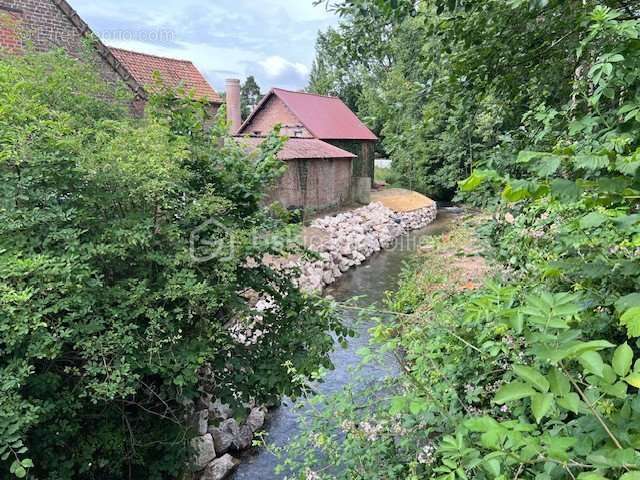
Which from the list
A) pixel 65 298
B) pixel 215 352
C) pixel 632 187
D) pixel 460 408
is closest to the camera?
pixel 632 187

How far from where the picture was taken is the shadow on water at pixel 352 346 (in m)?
5.30

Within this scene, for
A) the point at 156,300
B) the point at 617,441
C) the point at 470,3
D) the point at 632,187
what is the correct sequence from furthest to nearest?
the point at 156,300 → the point at 470,3 → the point at 632,187 → the point at 617,441

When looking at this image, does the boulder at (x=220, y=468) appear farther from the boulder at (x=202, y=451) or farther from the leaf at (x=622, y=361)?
the leaf at (x=622, y=361)

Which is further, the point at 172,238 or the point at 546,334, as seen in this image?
the point at 172,238

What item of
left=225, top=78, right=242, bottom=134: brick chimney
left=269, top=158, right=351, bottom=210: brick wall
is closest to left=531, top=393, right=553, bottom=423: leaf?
left=269, top=158, right=351, bottom=210: brick wall

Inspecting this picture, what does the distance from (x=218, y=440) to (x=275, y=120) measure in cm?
1898

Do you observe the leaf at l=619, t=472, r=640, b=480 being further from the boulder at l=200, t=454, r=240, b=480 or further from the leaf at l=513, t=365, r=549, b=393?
the boulder at l=200, t=454, r=240, b=480

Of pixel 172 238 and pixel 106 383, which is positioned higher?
pixel 172 238

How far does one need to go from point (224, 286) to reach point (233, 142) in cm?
201

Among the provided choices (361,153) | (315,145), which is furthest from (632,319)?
(361,153)

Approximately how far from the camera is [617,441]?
3.82 ft

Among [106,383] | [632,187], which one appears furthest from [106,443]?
[632,187]

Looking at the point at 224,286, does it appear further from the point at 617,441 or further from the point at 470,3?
the point at 617,441

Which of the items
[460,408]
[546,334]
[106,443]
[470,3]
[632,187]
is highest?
[470,3]
